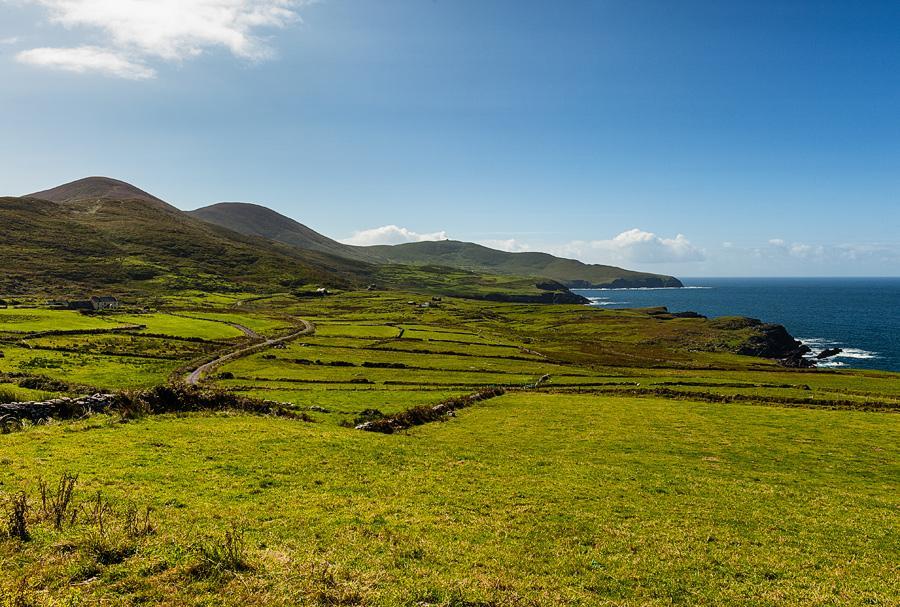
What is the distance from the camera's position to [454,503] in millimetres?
23984

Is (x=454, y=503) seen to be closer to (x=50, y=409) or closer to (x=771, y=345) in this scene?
(x=50, y=409)

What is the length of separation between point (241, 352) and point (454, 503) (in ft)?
265

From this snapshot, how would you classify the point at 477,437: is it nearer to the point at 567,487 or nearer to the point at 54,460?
the point at 567,487

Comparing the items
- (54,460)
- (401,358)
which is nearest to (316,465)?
(54,460)

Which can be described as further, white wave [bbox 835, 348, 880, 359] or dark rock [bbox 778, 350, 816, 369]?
white wave [bbox 835, 348, 880, 359]

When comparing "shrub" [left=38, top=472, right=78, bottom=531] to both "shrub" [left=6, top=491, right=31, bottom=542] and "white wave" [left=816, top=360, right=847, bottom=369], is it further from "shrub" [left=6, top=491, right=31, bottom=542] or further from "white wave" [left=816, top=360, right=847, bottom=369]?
"white wave" [left=816, top=360, right=847, bottom=369]

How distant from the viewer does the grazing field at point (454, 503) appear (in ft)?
49.4

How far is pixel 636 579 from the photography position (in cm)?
1719

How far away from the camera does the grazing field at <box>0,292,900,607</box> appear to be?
592 inches

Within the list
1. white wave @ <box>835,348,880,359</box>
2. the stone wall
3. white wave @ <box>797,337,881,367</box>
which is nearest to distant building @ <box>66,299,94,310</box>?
the stone wall

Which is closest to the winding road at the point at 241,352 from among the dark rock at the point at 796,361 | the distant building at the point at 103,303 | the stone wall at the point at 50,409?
the stone wall at the point at 50,409

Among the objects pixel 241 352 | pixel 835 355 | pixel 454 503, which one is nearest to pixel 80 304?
pixel 241 352

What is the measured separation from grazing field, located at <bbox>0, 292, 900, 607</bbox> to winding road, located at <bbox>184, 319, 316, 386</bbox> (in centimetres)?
966

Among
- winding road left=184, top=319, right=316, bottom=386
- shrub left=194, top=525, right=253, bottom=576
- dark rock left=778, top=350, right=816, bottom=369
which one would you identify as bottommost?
dark rock left=778, top=350, right=816, bottom=369
